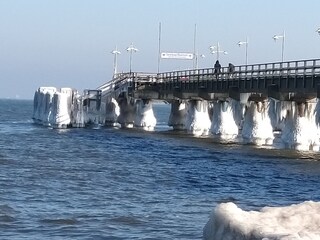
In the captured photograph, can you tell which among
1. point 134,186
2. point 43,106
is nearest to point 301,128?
point 134,186

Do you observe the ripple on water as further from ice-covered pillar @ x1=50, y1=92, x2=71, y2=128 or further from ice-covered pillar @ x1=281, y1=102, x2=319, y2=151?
ice-covered pillar @ x1=50, y1=92, x2=71, y2=128

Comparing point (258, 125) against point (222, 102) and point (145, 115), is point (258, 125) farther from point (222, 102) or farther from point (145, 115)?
point (145, 115)

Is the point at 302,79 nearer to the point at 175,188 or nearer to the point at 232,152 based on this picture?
the point at 232,152

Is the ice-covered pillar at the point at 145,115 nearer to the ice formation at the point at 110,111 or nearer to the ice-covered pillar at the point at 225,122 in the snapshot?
the ice formation at the point at 110,111

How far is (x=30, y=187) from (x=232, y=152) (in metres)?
25.4

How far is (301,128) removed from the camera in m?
56.8

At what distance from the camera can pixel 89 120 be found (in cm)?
9062

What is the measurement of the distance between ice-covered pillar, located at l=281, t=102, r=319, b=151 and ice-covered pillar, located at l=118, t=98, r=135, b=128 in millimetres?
37867

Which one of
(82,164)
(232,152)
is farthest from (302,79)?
(82,164)

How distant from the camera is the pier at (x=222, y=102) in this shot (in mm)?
56812

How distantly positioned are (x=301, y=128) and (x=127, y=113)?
134 ft

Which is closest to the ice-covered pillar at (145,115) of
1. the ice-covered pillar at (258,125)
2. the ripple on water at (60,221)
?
the ice-covered pillar at (258,125)

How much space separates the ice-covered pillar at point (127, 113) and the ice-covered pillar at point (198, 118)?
11.1 metres

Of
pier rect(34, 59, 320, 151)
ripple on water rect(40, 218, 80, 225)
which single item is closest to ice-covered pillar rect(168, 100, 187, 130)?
pier rect(34, 59, 320, 151)
